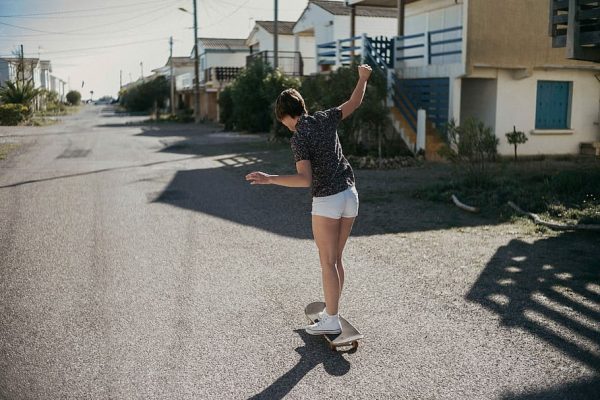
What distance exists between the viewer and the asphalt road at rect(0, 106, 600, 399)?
A: 155 inches

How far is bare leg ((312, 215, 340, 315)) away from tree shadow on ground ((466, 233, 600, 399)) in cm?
140

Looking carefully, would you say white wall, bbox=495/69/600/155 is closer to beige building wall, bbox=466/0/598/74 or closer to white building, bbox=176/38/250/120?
beige building wall, bbox=466/0/598/74

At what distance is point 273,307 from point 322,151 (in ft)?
5.31

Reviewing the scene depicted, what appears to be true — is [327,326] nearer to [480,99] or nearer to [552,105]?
[480,99]

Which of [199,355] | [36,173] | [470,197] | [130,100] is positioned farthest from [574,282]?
[130,100]

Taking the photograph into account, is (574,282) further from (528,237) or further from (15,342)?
(15,342)

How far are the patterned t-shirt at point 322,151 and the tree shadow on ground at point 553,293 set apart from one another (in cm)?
177

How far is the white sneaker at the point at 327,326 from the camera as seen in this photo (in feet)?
14.9

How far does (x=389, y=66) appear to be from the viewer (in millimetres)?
19344

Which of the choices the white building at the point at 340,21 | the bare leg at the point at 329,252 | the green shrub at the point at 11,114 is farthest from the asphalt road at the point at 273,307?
the green shrub at the point at 11,114

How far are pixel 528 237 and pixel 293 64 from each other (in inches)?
1105

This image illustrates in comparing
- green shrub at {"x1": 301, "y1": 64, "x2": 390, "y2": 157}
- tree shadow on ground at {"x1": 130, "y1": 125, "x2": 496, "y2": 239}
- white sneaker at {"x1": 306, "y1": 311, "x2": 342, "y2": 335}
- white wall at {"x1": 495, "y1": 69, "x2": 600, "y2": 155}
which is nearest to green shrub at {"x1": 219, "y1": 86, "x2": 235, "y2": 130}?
green shrub at {"x1": 301, "y1": 64, "x2": 390, "y2": 157}

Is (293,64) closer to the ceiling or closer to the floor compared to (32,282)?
closer to the ceiling

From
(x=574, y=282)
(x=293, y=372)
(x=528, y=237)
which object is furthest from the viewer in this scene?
(x=528, y=237)
